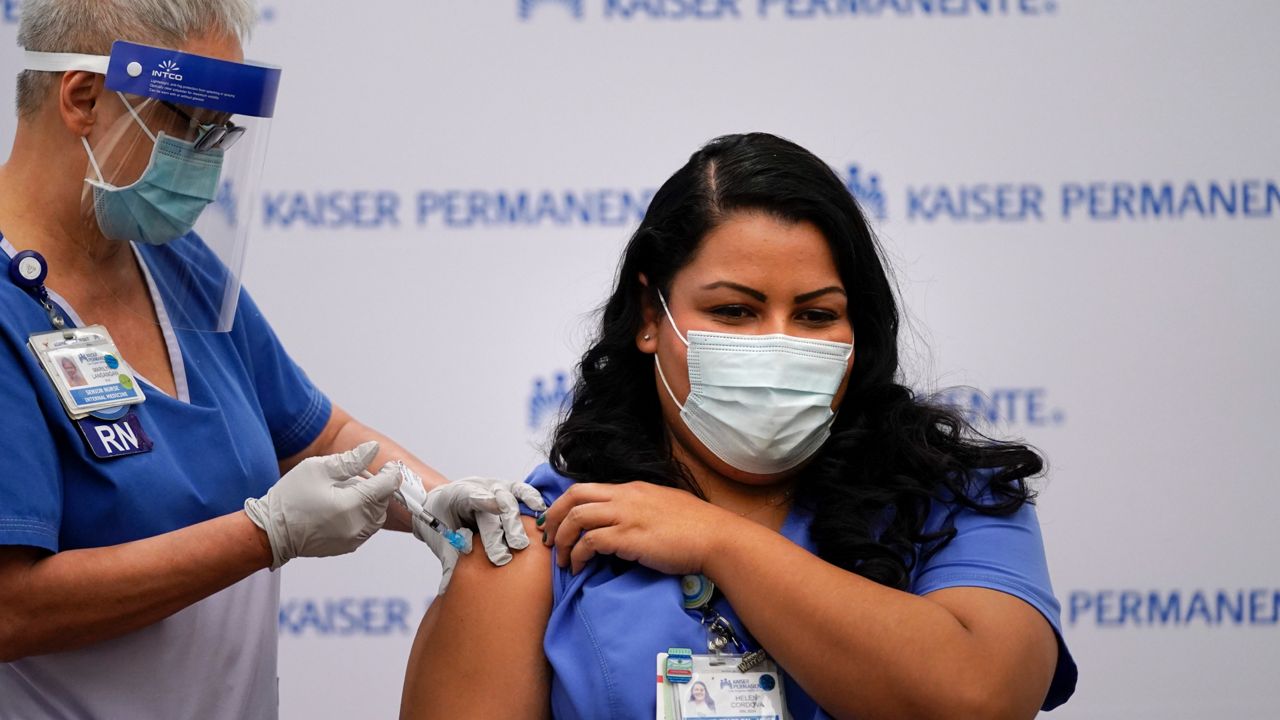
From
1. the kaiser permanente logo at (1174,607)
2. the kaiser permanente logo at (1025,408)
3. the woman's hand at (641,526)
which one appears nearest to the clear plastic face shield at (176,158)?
the woman's hand at (641,526)

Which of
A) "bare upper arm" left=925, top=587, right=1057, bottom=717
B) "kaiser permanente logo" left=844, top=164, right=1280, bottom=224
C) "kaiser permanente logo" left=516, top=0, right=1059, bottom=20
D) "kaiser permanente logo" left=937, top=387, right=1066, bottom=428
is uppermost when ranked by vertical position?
"kaiser permanente logo" left=516, top=0, right=1059, bottom=20

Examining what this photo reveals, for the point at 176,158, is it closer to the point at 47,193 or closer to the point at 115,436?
the point at 47,193

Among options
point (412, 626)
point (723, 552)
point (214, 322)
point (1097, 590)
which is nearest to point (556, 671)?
point (723, 552)

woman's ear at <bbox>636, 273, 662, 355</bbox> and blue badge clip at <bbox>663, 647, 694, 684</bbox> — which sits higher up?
woman's ear at <bbox>636, 273, 662, 355</bbox>

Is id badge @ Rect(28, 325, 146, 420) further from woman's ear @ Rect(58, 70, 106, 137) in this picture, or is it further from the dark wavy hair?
the dark wavy hair

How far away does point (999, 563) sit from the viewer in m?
1.22

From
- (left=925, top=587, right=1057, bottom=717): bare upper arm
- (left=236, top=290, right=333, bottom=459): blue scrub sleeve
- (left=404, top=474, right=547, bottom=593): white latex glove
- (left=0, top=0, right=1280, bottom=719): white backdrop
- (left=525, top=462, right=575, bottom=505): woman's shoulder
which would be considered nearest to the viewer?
(left=925, top=587, right=1057, bottom=717): bare upper arm

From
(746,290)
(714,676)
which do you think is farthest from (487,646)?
(746,290)

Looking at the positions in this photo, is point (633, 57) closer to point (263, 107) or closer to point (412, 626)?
point (263, 107)

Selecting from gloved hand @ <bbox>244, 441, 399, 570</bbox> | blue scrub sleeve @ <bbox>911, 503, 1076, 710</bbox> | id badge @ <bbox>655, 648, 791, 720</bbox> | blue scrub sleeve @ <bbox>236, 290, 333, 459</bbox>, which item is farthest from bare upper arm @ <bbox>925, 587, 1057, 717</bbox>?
blue scrub sleeve @ <bbox>236, 290, 333, 459</bbox>

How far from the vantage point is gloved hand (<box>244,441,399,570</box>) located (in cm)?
127

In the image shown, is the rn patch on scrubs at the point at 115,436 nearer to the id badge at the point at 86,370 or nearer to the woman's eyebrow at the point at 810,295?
the id badge at the point at 86,370

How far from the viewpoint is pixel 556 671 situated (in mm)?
1173

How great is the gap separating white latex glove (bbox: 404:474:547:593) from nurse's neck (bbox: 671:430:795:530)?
0.20 m
